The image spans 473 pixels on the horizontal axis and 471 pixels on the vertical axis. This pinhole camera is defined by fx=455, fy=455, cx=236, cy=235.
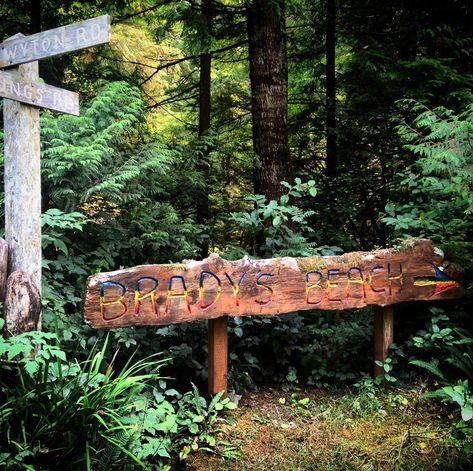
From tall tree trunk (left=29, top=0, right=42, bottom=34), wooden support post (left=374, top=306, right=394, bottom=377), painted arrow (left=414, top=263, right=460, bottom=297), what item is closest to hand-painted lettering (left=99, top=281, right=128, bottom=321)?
wooden support post (left=374, top=306, right=394, bottom=377)

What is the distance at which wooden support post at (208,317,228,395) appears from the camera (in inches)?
145

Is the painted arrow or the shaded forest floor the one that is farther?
the painted arrow

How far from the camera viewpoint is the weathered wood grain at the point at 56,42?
310cm

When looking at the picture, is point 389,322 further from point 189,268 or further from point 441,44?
point 441,44

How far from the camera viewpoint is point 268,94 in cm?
552

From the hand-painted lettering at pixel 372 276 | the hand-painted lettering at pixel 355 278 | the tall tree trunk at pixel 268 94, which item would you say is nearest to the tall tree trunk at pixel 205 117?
the tall tree trunk at pixel 268 94

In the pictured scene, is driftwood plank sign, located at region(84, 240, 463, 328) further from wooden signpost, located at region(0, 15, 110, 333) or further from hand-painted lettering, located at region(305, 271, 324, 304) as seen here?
wooden signpost, located at region(0, 15, 110, 333)

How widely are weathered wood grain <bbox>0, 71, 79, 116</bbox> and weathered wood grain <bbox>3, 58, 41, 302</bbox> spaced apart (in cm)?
7

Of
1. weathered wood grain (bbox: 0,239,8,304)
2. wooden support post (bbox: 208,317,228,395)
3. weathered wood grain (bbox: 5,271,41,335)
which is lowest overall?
wooden support post (bbox: 208,317,228,395)

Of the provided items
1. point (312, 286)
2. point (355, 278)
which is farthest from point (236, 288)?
point (355, 278)

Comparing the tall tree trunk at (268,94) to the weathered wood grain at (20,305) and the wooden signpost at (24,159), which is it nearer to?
the wooden signpost at (24,159)

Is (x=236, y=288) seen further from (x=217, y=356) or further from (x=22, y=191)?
(x=22, y=191)

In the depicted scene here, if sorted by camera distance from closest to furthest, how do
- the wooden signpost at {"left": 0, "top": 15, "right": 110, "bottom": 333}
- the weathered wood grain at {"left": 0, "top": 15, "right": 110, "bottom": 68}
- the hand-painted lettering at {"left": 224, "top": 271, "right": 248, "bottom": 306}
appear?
the weathered wood grain at {"left": 0, "top": 15, "right": 110, "bottom": 68} < the wooden signpost at {"left": 0, "top": 15, "right": 110, "bottom": 333} < the hand-painted lettering at {"left": 224, "top": 271, "right": 248, "bottom": 306}

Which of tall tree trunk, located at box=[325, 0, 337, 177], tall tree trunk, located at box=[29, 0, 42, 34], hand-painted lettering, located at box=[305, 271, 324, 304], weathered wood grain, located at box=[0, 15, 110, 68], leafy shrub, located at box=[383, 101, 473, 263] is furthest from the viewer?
tall tree trunk, located at box=[325, 0, 337, 177]
